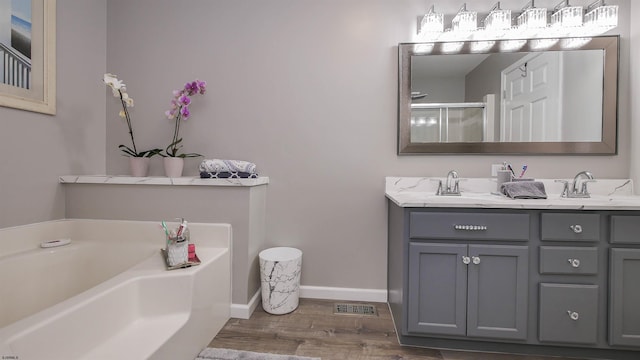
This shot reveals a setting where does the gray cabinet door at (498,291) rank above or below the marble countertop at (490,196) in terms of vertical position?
below

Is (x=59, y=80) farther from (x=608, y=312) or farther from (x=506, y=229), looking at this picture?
(x=608, y=312)

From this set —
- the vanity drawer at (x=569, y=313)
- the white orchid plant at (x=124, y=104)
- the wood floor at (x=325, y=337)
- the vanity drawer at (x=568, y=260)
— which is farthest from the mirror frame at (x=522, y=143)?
the white orchid plant at (x=124, y=104)

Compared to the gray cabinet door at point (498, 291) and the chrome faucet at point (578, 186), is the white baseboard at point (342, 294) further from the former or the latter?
the chrome faucet at point (578, 186)

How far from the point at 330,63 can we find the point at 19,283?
7.20ft

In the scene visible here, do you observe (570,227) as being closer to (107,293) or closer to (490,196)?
(490,196)

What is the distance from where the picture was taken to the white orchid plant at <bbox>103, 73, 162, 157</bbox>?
175 cm

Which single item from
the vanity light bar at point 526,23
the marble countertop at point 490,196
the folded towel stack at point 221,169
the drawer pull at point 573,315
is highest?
the vanity light bar at point 526,23

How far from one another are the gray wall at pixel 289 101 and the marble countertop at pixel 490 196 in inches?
3.0

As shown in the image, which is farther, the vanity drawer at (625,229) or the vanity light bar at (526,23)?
the vanity light bar at (526,23)

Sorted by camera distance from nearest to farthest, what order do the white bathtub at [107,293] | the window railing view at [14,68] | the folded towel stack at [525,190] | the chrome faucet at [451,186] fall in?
the white bathtub at [107,293] < the window railing view at [14,68] < the folded towel stack at [525,190] < the chrome faucet at [451,186]

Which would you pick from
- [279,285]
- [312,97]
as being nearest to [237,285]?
[279,285]

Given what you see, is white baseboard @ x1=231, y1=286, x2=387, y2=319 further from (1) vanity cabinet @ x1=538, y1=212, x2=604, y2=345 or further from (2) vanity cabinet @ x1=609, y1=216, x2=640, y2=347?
(2) vanity cabinet @ x1=609, y1=216, x2=640, y2=347

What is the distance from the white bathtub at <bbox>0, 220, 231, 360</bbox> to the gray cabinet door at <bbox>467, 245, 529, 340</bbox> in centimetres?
139

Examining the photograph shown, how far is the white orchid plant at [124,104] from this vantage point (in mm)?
1751
